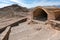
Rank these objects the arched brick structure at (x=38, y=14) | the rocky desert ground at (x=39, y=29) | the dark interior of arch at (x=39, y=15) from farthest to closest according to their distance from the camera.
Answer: the dark interior of arch at (x=39, y=15), the arched brick structure at (x=38, y=14), the rocky desert ground at (x=39, y=29)

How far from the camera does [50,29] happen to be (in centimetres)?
841

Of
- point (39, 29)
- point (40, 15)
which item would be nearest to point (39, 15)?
point (40, 15)

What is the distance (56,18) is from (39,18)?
255cm

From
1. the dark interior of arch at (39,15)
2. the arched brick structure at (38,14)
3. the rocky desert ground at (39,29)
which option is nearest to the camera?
Answer: the rocky desert ground at (39,29)

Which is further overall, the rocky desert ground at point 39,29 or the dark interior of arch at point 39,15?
the dark interior of arch at point 39,15

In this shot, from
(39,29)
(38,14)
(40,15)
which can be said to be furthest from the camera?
(40,15)

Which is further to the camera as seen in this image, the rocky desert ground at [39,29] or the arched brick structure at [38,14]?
the arched brick structure at [38,14]

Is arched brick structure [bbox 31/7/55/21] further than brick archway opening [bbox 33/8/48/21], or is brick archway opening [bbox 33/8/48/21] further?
brick archway opening [bbox 33/8/48/21]

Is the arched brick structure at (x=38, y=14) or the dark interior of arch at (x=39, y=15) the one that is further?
the dark interior of arch at (x=39, y=15)

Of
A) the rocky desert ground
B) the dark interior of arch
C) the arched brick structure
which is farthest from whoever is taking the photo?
the dark interior of arch

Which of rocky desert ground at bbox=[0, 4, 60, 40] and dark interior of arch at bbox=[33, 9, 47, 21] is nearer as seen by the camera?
rocky desert ground at bbox=[0, 4, 60, 40]

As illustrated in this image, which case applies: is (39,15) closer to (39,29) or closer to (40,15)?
(40,15)

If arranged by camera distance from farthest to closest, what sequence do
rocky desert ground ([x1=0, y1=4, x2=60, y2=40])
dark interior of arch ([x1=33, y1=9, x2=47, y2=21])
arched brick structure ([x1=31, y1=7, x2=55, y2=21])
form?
dark interior of arch ([x1=33, y1=9, x2=47, y2=21])
arched brick structure ([x1=31, y1=7, x2=55, y2=21])
rocky desert ground ([x1=0, y1=4, x2=60, y2=40])

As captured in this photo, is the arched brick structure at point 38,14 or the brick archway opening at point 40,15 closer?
the arched brick structure at point 38,14
